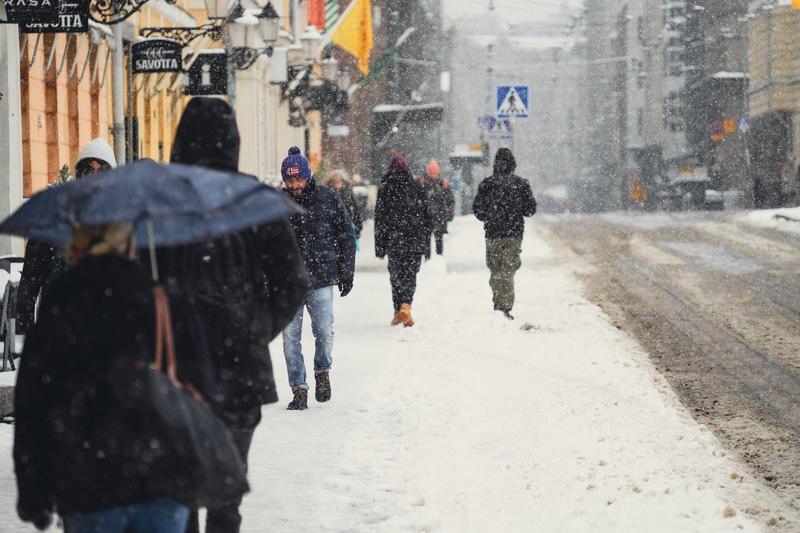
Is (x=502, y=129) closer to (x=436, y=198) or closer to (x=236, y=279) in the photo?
(x=436, y=198)

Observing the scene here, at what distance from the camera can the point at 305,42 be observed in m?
27.5

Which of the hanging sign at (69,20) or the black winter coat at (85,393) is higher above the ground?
the hanging sign at (69,20)

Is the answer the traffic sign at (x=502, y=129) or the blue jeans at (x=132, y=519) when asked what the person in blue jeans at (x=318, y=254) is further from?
the traffic sign at (x=502, y=129)

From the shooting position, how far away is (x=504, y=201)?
15211 mm

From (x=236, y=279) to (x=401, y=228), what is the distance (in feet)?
34.1

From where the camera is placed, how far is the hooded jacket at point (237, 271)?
4.33 m

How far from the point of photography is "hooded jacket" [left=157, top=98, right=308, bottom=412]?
14.2 ft

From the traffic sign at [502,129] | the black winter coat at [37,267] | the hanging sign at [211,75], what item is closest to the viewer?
the black winter coat at [37,267]

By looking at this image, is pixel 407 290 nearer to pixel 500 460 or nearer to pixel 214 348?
pixel 500 460

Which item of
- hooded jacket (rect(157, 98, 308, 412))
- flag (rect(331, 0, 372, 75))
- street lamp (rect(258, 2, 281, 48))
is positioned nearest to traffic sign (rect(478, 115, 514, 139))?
flag (rect(331, 0, 372, 75))

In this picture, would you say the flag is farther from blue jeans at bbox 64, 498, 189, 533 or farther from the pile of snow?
blue jeans at bbox 64, 498, 189, 533

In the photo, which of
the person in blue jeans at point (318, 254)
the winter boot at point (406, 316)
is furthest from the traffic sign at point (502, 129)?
the person in blue jeans at point (318, 254)

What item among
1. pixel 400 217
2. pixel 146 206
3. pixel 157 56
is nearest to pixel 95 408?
pixel 146 206

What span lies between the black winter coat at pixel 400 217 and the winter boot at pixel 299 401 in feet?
16.4
